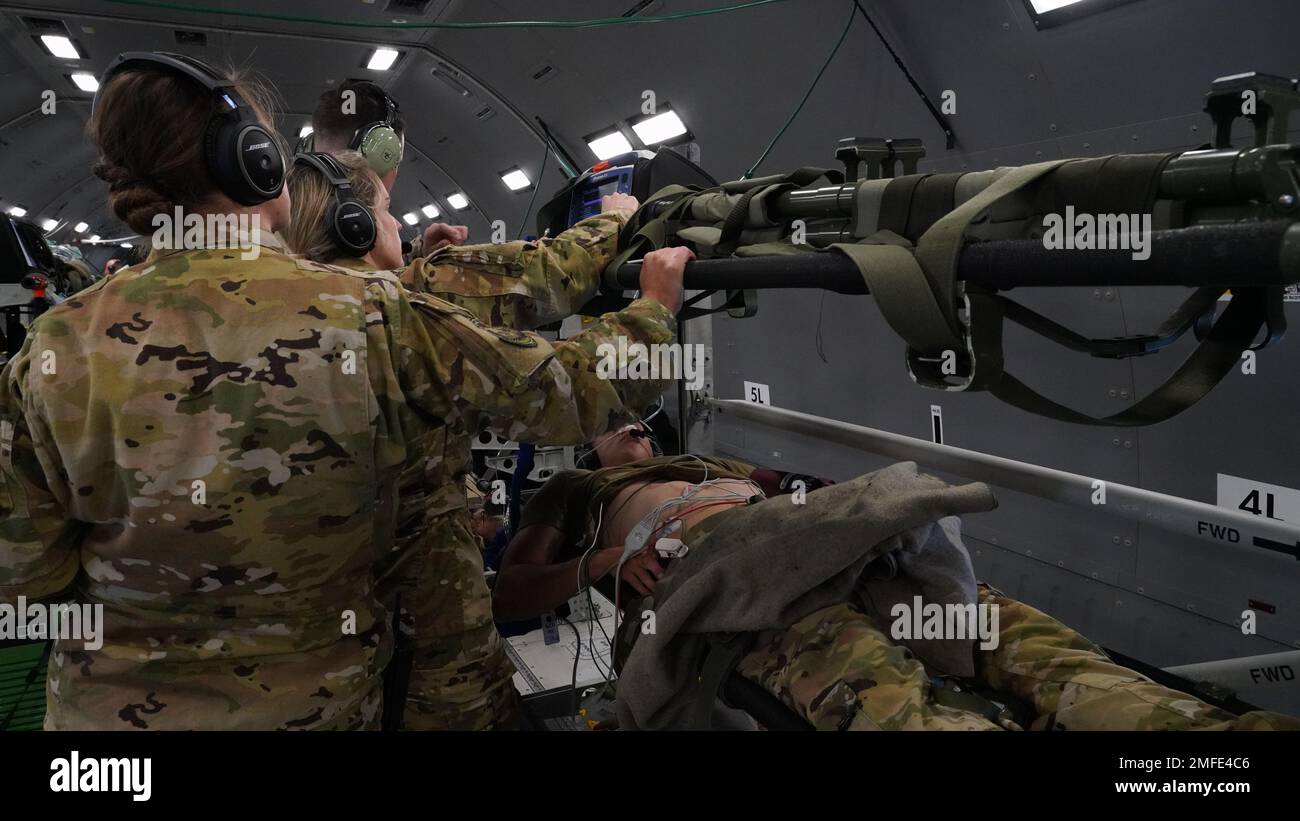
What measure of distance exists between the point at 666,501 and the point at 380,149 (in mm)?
1413

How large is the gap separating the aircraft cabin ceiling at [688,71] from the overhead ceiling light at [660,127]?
0.11 meters

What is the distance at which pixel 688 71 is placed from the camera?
16.2 ft

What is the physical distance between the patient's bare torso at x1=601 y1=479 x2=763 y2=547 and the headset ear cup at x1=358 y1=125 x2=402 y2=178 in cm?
129

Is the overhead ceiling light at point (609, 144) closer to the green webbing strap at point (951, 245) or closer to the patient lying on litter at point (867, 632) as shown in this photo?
the patient lying on litter at point (867, 632)

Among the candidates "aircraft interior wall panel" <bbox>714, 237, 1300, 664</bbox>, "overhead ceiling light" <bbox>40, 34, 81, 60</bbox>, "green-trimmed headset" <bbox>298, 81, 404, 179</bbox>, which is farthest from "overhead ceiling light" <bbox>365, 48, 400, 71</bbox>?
"green-trimmed headset" <bbox>298, 81, 404, 179</bbox>

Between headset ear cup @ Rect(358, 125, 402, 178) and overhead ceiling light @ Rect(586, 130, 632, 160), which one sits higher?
overhead ceiling light @ Rect(586, 130, 632, 160)

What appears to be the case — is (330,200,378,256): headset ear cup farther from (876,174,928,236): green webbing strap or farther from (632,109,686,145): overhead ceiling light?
(632,109,686,145): overhead ceiling light

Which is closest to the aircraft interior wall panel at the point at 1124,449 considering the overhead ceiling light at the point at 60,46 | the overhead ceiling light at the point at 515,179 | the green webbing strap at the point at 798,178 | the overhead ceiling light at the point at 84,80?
the green webbing strap at the point at 798,178

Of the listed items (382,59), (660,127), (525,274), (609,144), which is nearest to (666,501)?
(525,274)

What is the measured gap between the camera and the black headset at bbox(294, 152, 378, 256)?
6.91 ft

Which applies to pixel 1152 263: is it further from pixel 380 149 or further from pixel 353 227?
pixel 380 149
